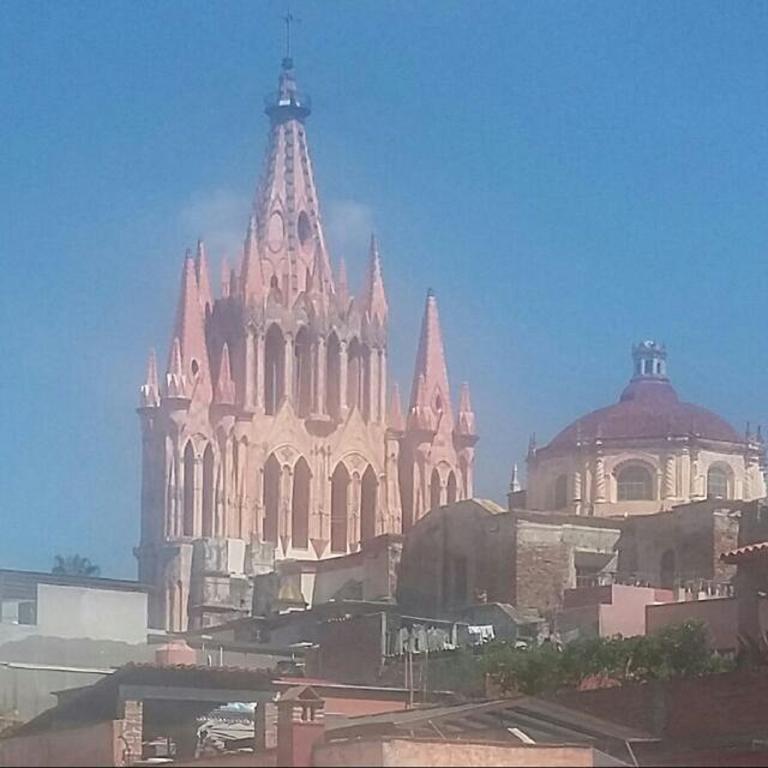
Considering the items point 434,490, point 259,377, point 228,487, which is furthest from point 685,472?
point 259,377

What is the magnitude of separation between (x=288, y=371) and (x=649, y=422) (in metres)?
16.4

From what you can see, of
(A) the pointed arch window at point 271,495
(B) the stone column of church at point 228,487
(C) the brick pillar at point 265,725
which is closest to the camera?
(C) the brick pillar at point 265,725

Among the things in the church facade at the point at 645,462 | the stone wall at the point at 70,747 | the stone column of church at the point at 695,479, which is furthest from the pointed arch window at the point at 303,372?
the stone wall at the point at 70,747

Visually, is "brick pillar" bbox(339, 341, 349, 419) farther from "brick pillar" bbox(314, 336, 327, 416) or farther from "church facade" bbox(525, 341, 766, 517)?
"church facade" bbox(525, 341, 766, 517)

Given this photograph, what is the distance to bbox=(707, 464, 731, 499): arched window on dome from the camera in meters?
53.2

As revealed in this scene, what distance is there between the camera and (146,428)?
64.6 metres

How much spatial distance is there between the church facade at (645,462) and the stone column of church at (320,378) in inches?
538

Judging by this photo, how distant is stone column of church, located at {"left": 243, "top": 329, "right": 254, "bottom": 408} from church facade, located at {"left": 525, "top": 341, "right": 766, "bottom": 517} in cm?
1352

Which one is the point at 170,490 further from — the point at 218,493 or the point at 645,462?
the point at 645,462

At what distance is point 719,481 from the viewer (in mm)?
53656

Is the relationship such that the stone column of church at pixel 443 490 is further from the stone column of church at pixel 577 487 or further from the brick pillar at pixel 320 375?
the stone column of church at pixel 577 487

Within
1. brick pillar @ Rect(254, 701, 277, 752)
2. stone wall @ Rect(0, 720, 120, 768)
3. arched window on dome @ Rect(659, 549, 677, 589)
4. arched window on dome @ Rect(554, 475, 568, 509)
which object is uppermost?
arched window on dome @ Rect(554, 475, 568, 509)

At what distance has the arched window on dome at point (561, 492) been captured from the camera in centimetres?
5331

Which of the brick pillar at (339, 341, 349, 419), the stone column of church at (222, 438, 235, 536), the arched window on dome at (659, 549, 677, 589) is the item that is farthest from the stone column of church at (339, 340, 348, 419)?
the arched window on dome at (659, 549, 677, 589)
